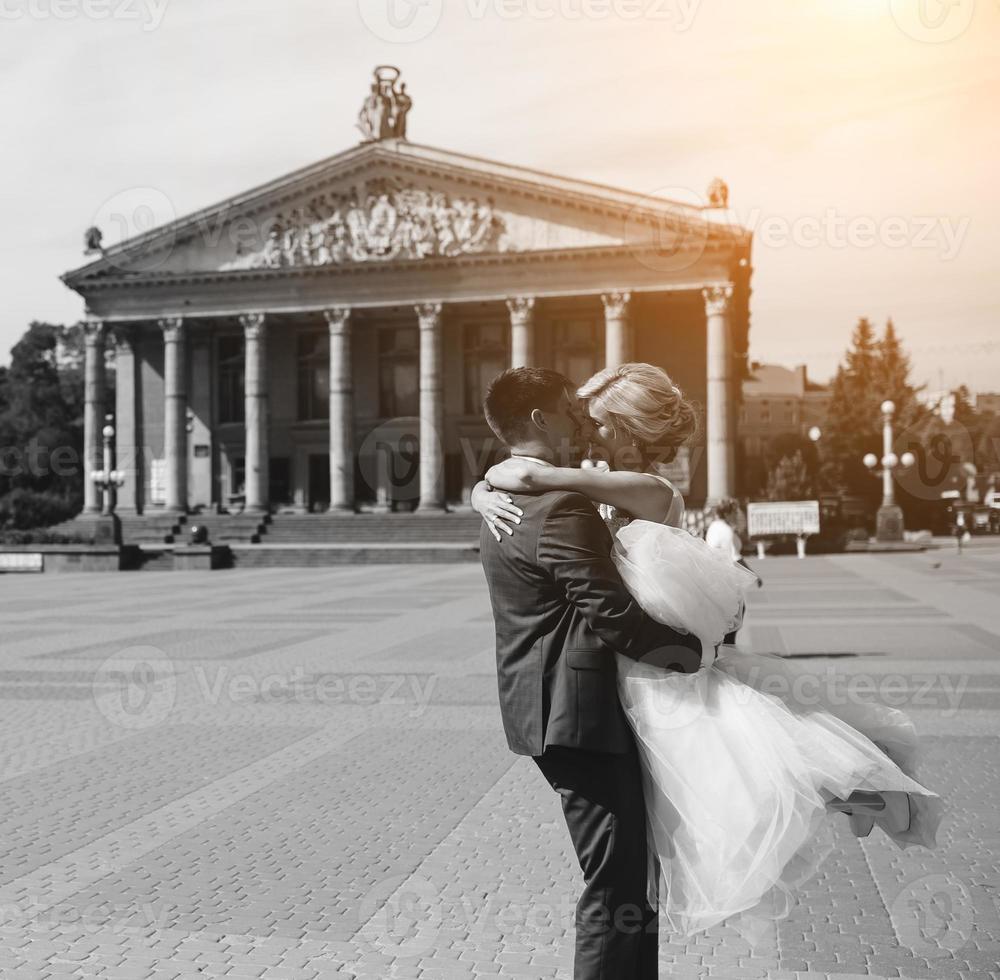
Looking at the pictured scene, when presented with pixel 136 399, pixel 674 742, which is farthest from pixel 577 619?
pixel 136 399

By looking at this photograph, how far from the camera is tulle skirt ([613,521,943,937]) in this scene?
133 inches

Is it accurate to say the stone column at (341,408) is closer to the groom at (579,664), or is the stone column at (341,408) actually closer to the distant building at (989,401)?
the groom at (579,664)

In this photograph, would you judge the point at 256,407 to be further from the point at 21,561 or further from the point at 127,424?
the point at 21,561

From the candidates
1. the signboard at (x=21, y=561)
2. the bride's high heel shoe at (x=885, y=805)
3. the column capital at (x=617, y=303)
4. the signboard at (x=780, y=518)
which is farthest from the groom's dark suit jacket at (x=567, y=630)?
the column capital at (x=617, y=303)

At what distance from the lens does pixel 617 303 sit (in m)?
53.9

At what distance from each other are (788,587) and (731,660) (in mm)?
24616

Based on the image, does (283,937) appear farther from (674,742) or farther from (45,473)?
(45,473)

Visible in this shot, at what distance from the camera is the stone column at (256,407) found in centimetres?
5750

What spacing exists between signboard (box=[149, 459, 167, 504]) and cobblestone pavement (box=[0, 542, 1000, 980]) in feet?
150

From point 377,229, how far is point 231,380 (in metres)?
12.8

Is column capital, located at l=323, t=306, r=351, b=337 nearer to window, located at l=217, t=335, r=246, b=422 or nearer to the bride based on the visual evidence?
window, located at l=217, t=335, r=246, b=422

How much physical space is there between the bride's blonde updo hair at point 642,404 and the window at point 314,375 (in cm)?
5927

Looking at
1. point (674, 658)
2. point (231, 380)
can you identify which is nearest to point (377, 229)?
point (231, 380)

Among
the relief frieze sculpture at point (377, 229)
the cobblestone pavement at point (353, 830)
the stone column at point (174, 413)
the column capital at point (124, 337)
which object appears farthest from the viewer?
the column capital at point (124, 337)
